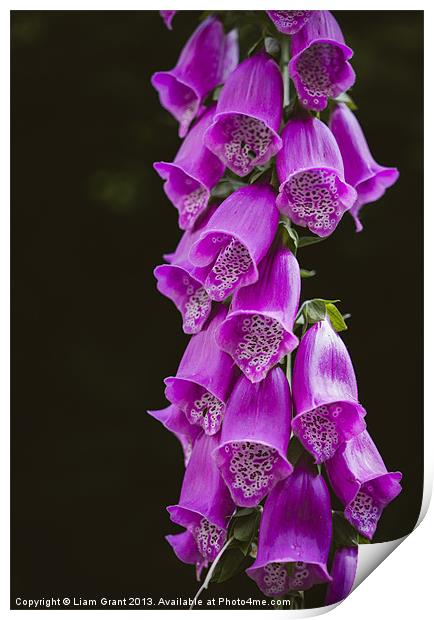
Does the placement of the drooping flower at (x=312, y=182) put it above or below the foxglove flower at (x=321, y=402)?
above

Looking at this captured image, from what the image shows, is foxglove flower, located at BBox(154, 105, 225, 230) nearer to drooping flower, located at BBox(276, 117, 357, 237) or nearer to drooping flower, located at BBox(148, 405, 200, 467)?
drooping flower, located at BBox(276, 117, 357, 237)

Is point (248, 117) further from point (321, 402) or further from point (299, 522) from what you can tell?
point (299, 522)

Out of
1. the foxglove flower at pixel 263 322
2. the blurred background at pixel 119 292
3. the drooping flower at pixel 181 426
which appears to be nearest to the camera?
the foxglove flower at pixel 263 322

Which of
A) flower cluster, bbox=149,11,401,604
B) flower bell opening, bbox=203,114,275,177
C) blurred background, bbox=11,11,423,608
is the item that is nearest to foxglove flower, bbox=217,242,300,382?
flower cluster, bbox=149,11,401,604

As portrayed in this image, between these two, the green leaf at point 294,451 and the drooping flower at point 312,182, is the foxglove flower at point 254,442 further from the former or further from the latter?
the drooping flower at point 312,182

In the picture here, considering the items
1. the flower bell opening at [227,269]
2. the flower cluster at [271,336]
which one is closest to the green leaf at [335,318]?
→ the flower cluster at [271,336]

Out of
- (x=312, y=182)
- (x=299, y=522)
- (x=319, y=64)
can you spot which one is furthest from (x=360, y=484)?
(x=319, y=64)
